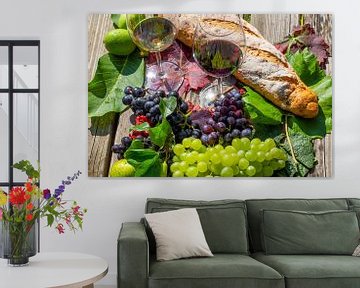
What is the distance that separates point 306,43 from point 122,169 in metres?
1.71

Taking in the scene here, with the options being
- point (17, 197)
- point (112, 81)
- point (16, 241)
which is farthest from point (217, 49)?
point (16, 241)

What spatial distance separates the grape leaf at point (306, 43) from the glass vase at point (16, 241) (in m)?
2.43

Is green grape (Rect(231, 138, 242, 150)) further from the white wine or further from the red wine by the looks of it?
the white wine

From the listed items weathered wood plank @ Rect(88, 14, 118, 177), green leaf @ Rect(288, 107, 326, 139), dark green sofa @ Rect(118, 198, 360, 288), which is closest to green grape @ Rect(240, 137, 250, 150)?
green leaf @ Rect(288, 107, 326, 139)

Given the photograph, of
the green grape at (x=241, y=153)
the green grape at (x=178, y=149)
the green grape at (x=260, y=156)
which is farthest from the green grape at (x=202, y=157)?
the green grape at (x=260, y=156)

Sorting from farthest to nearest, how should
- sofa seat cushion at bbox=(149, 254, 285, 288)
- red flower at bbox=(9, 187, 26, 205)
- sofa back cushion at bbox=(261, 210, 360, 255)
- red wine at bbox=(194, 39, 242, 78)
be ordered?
red wine at bbox=(194, 39, 242, 78) → sofa back cushion at bbox=(261, 210, 360, 255) → sofa seat cushion at bbox=(149, 254, 285, 288) → red flower at bbox=(9, 187, 26, 205)

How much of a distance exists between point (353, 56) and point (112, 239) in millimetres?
2335

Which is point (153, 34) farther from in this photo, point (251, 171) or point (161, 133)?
point (251, 171)

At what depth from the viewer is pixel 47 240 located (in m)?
4.57

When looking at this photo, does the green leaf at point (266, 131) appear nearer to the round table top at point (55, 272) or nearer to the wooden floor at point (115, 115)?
the wooden floor at point (115, 115)

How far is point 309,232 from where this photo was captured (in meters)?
4.07

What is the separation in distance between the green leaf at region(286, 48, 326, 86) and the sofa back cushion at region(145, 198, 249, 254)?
1120 mm

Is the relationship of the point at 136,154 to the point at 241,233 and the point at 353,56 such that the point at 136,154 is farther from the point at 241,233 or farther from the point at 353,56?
the point at 353,56

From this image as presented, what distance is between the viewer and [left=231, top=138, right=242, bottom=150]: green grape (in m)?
4.55
